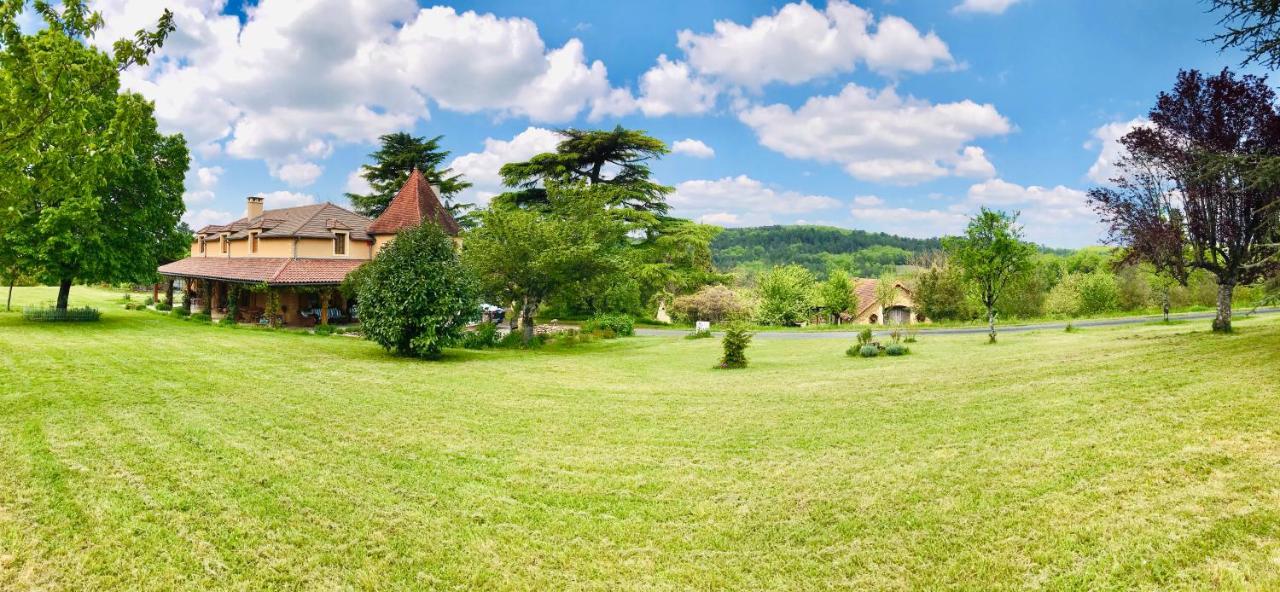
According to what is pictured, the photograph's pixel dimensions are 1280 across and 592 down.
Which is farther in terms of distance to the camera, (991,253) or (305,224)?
(305,224)

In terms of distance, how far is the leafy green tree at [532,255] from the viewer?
22828 mm

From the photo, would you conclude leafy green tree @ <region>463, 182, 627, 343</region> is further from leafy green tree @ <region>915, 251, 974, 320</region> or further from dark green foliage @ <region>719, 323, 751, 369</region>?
leafy green tree @ <region>915, 251, 974, 320</region>

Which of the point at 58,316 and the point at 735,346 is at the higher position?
the point at 58,316

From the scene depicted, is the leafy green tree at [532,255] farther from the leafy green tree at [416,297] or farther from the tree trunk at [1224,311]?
the tree trunk at [1224,311]

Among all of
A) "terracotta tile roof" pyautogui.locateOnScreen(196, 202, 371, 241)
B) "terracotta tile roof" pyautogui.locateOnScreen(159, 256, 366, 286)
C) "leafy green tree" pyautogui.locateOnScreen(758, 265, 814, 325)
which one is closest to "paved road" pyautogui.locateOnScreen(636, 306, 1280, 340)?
"leafy green tree" pyautogui.locateOnScreen(758, 265, 814, 325)

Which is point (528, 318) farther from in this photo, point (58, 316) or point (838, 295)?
point (838, 295)

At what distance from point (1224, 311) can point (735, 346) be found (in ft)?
41.7

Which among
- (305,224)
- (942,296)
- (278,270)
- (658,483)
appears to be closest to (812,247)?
(942,296)

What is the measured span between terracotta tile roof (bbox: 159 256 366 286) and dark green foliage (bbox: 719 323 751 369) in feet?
59.3

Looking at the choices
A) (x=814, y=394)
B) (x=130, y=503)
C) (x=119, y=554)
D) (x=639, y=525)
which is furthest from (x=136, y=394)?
(x=814, y=394)

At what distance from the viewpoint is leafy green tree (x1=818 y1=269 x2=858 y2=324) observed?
4931cm

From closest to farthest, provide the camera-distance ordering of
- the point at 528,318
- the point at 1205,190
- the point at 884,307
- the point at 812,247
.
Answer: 1. the point at 1205,190
2. the point at 528,318
3. the point at 884,307
4. the point at 812,247

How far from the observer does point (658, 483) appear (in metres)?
7.21

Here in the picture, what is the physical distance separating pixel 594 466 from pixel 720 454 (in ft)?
6.06
